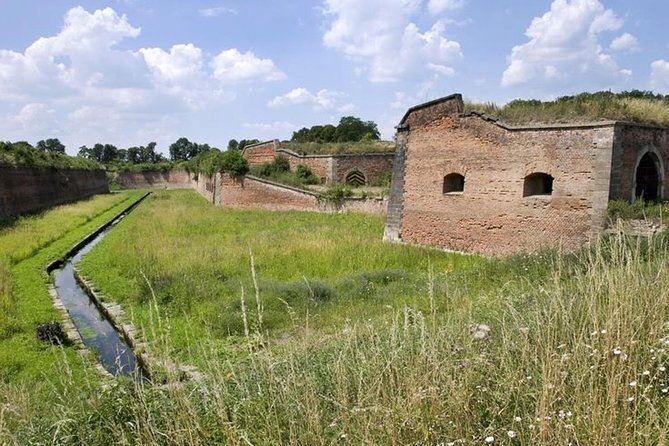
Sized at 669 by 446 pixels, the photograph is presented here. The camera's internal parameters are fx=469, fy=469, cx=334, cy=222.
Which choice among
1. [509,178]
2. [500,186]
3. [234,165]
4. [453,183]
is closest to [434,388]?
[509,178]

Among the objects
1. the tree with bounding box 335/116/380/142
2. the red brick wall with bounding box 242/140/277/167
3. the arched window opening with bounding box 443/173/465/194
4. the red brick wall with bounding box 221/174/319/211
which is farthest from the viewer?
the tree with bounding box 335/116/380/142

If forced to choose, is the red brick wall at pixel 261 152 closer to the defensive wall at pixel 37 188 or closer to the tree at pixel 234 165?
the tree at pixel 234 165

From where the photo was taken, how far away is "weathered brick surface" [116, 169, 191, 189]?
74812 mm

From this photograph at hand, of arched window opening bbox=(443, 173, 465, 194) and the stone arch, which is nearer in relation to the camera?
the stone arch

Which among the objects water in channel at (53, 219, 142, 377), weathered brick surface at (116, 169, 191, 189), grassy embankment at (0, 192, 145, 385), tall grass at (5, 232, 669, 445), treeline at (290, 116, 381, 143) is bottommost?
water in channel at (53, 219, 142, 377)

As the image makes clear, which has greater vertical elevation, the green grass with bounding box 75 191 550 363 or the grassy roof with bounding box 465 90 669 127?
the grassy roof with bounding box 465 90 669 127

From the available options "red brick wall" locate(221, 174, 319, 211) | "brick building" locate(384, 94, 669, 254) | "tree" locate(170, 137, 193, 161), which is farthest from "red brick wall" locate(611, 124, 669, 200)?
"tree" locate(170, 137, 193, 161)

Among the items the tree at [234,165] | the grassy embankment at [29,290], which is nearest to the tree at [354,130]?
the tree at [234,165]

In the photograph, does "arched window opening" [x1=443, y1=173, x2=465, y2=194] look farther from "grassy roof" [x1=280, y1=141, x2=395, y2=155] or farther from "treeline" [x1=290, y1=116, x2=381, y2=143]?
"treeline" [x1=290, y1=116, x2=381, y2=143]

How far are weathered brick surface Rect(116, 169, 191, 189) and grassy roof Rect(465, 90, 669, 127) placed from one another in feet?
220

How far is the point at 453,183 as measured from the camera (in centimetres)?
1586

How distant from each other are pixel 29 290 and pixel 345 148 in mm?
24856

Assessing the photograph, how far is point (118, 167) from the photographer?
75.0m

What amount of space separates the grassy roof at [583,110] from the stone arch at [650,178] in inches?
38.7
